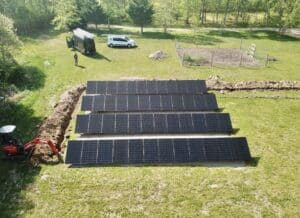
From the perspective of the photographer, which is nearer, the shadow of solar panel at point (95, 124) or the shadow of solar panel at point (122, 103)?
the shadow of solar panel at point (95, 124)

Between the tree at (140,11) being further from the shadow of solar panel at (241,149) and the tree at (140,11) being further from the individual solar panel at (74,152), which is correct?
the individual solar panel at (74,152)

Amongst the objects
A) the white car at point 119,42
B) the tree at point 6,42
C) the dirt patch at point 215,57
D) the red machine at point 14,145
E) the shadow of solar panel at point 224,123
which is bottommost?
the dirt patch at point 215,57

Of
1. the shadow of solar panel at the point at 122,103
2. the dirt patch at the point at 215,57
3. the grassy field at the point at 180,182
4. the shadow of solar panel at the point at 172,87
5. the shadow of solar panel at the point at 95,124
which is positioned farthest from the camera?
the dirt patch at the point at 215,57

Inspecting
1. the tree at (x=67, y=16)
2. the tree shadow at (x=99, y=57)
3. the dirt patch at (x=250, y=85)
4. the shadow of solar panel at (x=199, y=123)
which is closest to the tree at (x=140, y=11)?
the tree at (x=67, y=16)

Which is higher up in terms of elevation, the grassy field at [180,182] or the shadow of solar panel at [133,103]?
the shadow of solar panel at [133,103]

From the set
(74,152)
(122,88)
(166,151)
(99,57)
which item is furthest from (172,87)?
(99,57)

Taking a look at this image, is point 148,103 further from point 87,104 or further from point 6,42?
point 6,42

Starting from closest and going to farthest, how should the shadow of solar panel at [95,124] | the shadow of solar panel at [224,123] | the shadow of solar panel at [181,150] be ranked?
the shadow of solar panel at [181,150], the shadow of solar panel at [95,124], the shadow of solar panel at [224,123]
